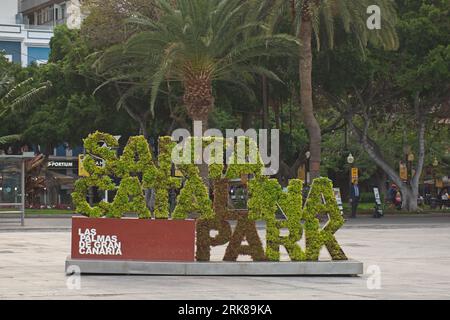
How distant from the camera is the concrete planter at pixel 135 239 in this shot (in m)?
17.6

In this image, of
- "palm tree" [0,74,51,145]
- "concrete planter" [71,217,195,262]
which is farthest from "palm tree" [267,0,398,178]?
"concrete planter" [71,217,195,262]

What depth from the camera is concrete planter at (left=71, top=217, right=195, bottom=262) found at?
17578 millimetres

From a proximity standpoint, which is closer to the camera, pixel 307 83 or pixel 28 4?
pixel 307 83

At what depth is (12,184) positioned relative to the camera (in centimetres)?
3731

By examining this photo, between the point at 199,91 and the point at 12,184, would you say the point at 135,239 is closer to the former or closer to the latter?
the point at 12,184

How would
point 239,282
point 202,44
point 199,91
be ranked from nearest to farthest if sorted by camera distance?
point 239,282, point 202,44, point 199,91

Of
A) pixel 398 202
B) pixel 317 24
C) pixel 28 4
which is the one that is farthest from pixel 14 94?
pixel 28 4

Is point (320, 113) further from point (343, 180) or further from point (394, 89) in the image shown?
point (343, 180)

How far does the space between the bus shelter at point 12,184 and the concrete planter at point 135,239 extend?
61.8 feet

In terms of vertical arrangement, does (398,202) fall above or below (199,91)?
below

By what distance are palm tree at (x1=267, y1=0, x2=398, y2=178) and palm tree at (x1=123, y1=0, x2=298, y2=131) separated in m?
0.84

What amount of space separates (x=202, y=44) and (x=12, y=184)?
925 cm

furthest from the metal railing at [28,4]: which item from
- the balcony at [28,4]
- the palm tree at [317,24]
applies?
Result: the palm tree at [317,24]

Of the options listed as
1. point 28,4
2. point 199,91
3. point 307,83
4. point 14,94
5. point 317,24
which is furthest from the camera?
point 28,4
